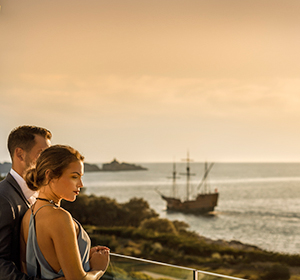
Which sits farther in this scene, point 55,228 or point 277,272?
point 277,272

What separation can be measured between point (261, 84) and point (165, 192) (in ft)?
17.5

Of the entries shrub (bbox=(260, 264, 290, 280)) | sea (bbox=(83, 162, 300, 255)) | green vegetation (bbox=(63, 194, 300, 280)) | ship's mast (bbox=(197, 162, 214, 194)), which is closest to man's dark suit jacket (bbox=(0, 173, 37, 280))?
green vegetation (bbox=(63, 194, 300, 280))

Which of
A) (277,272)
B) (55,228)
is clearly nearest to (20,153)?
(55,228)

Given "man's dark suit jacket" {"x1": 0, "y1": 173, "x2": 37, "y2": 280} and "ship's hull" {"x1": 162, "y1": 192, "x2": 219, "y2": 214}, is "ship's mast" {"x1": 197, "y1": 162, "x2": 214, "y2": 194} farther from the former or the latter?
"man's dark suit jacket" {"x1": 0, "y1": 173, "x2": 37, "y2": 280}

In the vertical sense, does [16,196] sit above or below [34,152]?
below

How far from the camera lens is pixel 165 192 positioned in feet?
45.2

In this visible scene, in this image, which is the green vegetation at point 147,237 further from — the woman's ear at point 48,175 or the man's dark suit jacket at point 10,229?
the woman's ear at point 48,175

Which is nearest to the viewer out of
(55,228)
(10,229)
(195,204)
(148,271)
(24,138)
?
(55,228)

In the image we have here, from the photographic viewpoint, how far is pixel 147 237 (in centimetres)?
1278

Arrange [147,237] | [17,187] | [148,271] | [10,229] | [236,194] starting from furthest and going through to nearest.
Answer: [236,194] < [147,237] < [148,271] < [17,187] < [10,229]

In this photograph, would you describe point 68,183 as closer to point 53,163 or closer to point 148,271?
point 53,163

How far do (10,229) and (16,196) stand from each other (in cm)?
12

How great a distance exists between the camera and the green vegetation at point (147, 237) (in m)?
12.4

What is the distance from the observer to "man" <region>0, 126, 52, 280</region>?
3.59 feet
